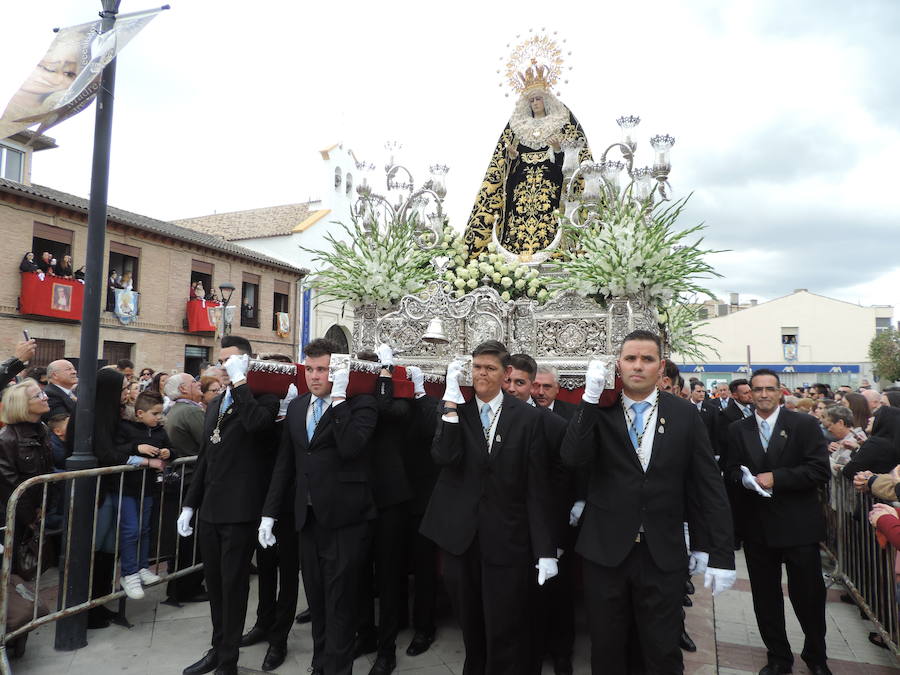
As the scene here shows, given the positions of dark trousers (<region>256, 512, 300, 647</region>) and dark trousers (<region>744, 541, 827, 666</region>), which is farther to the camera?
dark trousers (<region>256, 512, 300, 647</region>)

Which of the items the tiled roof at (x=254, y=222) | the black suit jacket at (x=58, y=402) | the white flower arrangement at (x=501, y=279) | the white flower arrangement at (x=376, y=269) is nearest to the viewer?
the black suit jacket at (x=58, y=402)

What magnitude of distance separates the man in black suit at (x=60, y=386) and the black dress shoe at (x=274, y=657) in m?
3.25

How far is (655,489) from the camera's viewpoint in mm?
2947

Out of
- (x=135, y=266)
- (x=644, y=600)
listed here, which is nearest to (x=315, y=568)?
(x=644, y=600)

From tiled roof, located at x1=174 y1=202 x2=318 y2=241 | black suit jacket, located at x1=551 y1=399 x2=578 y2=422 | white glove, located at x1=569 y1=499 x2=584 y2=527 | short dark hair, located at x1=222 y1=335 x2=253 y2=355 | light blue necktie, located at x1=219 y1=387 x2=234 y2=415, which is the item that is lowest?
white glove, located at x1=569 y1=499 x2=584 y2=527

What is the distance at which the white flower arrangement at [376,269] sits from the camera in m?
6.66

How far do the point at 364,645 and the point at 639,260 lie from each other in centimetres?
380

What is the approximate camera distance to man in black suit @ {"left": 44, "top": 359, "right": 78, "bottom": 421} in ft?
18.8

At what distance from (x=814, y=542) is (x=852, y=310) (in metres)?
48.0

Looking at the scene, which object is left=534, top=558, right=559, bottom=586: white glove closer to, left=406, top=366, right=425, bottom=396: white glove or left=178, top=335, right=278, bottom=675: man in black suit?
left=406, top=366, right=425, bottom=396: white glove

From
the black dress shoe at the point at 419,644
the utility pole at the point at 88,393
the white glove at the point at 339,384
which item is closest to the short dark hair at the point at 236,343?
the white glove at the point at 339,384

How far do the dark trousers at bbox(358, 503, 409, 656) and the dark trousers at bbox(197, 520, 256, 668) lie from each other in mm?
781

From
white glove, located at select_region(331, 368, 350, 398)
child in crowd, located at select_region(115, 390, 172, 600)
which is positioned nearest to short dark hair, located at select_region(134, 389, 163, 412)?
child in crowd, located at select_region(115, 390, 172, 600)

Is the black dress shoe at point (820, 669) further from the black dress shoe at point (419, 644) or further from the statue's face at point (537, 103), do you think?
the statue's face at point (537, 103)
